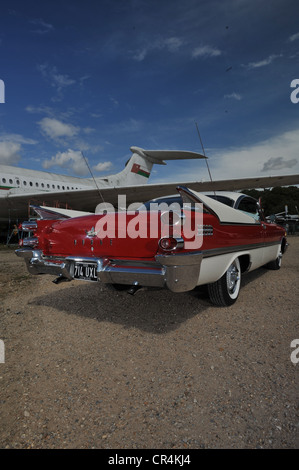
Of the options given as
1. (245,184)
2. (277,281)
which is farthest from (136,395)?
(245,184)

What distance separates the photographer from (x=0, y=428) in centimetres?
153

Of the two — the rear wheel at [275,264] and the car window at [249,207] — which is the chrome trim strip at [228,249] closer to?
the car window at [249,207]

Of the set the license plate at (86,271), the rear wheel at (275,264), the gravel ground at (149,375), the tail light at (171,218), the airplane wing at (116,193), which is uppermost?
the airplane wing at (116,193)

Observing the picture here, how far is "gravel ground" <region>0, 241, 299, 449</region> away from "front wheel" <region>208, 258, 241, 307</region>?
120mm

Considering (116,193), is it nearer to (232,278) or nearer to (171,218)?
(232,278)

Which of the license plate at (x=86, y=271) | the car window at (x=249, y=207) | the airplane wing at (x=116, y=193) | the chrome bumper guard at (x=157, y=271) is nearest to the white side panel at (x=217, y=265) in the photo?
the chrome bumper guard at (x=157, y=271)

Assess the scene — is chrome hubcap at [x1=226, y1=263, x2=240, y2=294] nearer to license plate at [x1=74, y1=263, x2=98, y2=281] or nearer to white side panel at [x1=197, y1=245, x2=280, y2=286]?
white side panel at [x1=197, y1=245, x2=280, y2=286]

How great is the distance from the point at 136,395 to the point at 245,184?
15.9 meters

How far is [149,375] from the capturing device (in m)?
2.03

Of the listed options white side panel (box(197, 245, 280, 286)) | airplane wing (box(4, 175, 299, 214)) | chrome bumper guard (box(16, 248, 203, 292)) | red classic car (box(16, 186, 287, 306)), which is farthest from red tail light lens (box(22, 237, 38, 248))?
airplane wing (box(4, 175, 299, 214))

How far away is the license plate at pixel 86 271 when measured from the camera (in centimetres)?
282

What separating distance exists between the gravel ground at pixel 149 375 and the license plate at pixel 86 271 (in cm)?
Answer: 54

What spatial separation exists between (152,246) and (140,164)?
55.6 ft

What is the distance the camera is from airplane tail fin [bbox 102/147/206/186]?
18.2 meters
